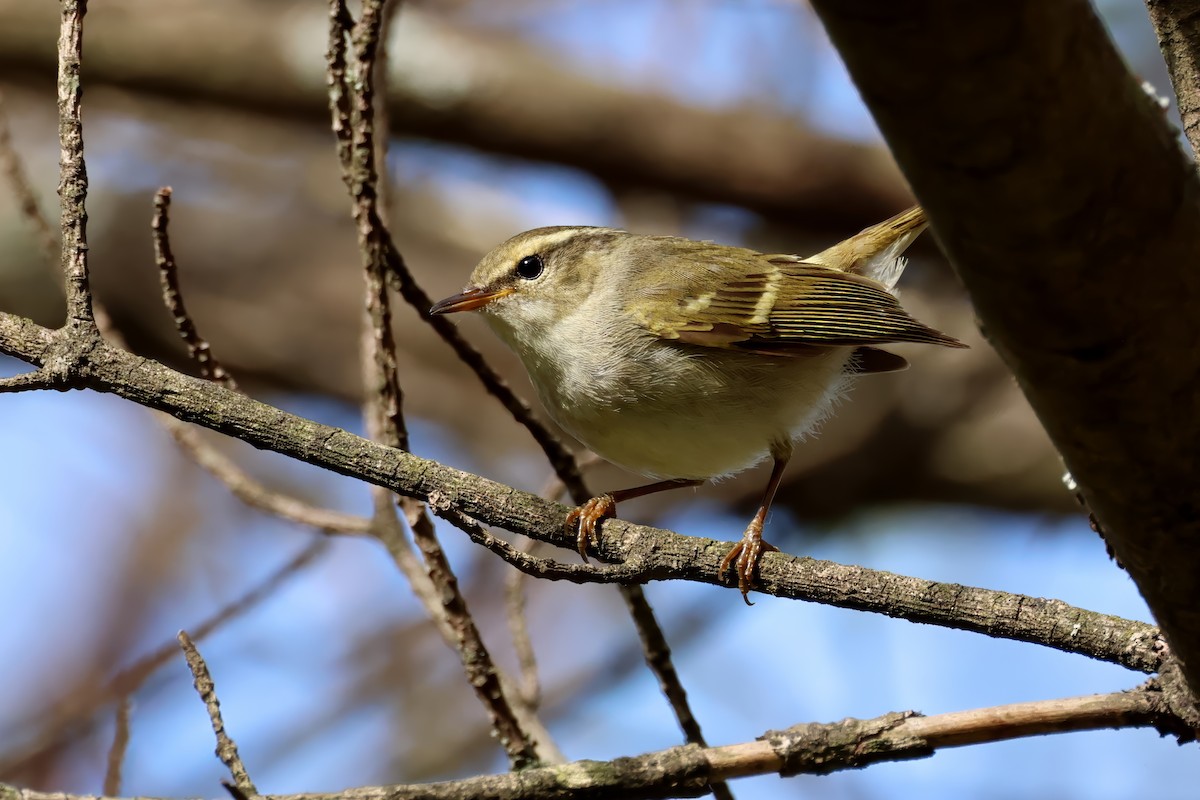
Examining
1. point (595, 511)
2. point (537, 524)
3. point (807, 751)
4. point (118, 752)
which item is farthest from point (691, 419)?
point (118, 752)

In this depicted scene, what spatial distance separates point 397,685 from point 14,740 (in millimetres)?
2175

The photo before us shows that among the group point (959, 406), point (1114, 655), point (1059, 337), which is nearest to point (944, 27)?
point (1059, 337)

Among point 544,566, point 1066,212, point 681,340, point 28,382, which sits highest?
point 681,340

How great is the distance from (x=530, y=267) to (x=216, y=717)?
6.97 ft

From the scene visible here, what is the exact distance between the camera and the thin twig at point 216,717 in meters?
1.91

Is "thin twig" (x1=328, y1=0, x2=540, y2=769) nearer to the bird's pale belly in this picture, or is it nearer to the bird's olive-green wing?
the bird's pale belly

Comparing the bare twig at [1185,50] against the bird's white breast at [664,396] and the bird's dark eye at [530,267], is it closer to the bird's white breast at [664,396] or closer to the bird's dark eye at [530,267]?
the bird's white breast at [664,396]

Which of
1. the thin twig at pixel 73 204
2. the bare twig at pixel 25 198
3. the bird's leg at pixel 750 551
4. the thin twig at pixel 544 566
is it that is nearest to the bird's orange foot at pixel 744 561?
the bird's leg at pixel 750 551

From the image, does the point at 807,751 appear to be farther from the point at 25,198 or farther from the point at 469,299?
the point at 25,198

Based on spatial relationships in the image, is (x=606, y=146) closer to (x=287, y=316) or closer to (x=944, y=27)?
(x=287, y=316)

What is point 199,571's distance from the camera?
6965mm

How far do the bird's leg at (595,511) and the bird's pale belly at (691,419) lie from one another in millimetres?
63

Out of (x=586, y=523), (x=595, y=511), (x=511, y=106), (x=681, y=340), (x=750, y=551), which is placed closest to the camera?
(x=586, y=523)

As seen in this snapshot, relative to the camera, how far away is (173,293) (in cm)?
242
